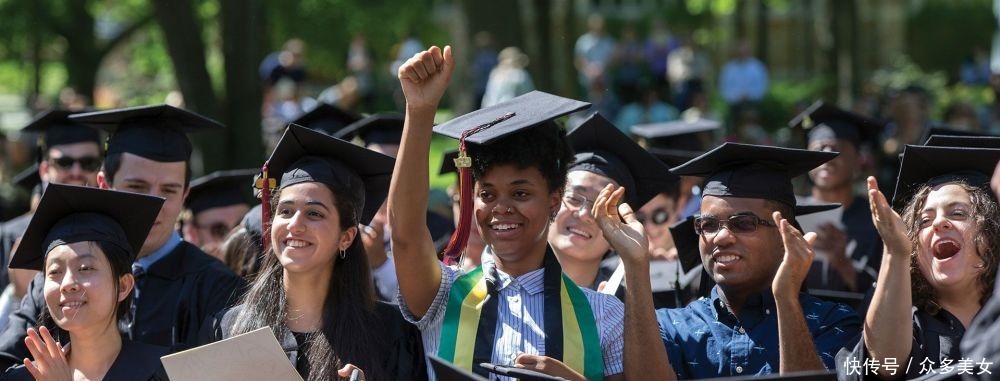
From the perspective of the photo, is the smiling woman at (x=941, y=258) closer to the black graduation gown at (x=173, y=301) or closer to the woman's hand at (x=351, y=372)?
the woman's hand at (x=351, y=372)

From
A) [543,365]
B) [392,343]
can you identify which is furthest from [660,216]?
[543,365]

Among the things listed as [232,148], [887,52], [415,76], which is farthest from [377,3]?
[415,76]

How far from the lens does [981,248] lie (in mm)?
4547

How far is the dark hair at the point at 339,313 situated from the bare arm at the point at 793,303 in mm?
1347

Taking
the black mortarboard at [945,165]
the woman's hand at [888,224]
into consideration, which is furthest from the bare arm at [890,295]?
the black mortarboard at [945,165]

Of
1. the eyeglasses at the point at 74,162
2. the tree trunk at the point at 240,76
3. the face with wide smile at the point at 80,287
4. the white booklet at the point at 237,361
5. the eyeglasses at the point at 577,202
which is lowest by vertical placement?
the white booklet at the point at 237,361

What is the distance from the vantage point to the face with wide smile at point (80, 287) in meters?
4.68

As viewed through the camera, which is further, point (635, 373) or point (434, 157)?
point (434, 157)

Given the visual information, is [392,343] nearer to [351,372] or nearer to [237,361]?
[351,372]

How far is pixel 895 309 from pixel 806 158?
99 centimetres

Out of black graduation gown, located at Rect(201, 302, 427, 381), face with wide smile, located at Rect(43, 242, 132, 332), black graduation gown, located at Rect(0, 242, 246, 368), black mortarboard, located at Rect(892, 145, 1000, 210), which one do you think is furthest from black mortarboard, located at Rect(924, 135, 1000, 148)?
face with wide smile, located at Rect(43, 242, 132, 332)

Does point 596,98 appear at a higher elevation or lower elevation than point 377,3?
lower

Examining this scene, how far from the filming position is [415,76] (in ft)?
13.9

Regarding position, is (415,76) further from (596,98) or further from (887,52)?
(887,52)
